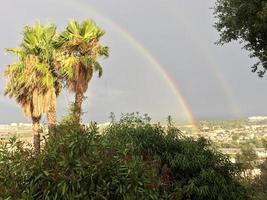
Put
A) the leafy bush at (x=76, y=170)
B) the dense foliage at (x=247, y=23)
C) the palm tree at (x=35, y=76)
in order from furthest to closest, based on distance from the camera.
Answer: the palm tree at (x=35, y=76) < the dense foliage at (x=247, y=23) < the leafy bush at (x=76, y=170)

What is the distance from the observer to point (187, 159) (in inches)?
930

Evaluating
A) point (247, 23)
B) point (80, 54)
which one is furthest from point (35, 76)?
point (247, 23)

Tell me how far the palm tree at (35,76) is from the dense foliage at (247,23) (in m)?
13.6

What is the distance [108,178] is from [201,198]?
12.6 meters

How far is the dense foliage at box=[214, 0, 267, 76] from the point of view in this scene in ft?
64.7

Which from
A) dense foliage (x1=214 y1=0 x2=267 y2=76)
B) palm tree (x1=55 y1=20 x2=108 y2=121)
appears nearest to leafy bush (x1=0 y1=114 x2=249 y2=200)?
dense foliage (x1=214 y1=0 x2=267 y2=76)

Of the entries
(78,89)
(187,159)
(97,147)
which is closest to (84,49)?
(78,89)

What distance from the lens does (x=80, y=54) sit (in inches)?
1332

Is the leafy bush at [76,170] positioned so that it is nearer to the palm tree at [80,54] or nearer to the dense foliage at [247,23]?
the dense foliage at [247,23]

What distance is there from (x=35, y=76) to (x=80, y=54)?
3527 mm

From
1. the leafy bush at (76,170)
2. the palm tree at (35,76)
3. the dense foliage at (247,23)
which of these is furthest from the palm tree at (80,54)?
the leafy bush at (76,170)

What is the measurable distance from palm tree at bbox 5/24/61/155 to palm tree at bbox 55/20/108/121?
2.95ft

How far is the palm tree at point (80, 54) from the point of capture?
32.5 m

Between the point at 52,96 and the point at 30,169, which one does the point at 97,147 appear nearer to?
the point at 30,169
